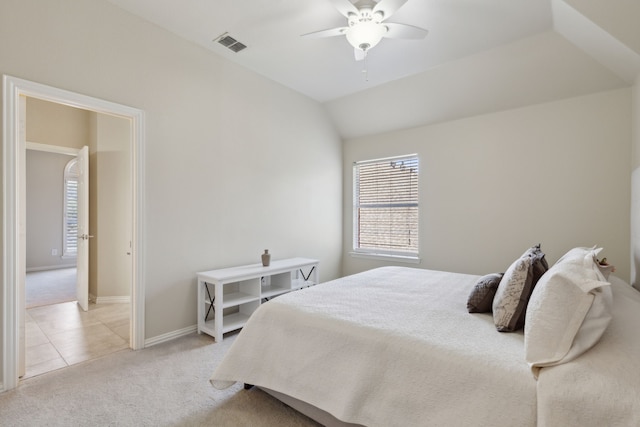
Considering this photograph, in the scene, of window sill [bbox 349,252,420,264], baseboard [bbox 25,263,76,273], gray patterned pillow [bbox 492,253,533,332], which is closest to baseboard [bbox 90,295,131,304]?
window sill [bbox 349,252,420,264]

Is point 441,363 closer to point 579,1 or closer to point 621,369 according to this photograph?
point 621,369

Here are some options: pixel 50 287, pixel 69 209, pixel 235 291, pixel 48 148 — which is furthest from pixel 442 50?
A: pixel 69 209

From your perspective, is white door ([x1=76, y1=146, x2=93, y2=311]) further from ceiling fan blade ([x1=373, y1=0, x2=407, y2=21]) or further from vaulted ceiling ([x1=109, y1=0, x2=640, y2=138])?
ceiling fan blade ([x1=373, y1=0, x2=407, y2=21])

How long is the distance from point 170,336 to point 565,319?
120 inches

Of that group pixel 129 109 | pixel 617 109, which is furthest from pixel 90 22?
pixel 617 109

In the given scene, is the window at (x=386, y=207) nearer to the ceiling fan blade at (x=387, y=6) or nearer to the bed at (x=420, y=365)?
the bed at (x=420, y=365)

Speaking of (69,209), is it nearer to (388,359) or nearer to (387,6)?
(387,6)

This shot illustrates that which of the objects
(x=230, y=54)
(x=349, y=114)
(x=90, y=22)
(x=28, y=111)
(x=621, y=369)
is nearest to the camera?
(x=621, y=369)

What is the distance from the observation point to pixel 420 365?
137 cm

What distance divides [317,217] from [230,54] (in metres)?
2.36

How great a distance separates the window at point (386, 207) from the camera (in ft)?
14.5

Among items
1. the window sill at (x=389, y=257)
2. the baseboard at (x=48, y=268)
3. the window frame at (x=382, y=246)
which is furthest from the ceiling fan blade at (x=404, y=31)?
Answer: the baseboard at (x=48, y=268)

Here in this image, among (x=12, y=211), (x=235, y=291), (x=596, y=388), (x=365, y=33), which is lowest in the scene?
(x=235, y=291)

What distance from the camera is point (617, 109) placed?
302 centimetres
